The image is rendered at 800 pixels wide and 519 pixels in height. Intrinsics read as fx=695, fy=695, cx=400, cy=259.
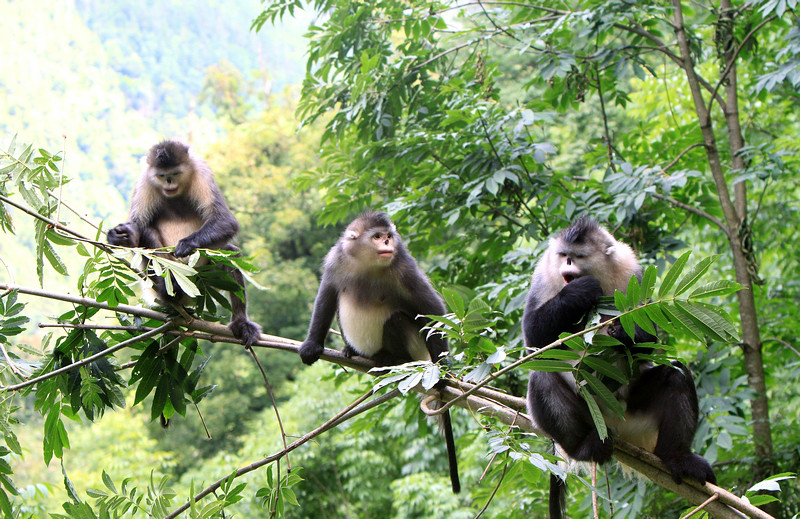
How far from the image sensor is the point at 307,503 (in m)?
13.4

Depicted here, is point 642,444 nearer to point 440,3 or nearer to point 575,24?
point 575,24

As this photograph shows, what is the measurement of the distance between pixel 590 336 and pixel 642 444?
1.39 metres

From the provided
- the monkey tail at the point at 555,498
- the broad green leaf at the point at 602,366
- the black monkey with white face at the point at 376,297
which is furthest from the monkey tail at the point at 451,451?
the broad green leaf at the point at 602,366

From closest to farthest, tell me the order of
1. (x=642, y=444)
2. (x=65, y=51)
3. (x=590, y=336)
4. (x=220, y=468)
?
(x=590, y=336)
(x=642, y=444)
(x=220, y=468)
(x=65, y=51)

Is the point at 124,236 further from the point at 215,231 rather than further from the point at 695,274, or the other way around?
the point at 695,274

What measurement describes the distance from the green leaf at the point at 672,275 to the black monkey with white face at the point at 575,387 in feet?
2.03

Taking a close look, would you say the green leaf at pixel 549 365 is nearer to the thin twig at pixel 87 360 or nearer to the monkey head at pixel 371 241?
the thin twig at pixel 87 360

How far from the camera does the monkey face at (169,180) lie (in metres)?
4.03

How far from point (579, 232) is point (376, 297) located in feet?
4.33

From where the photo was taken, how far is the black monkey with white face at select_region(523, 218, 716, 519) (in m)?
2.76

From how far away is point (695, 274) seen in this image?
6.27 ft

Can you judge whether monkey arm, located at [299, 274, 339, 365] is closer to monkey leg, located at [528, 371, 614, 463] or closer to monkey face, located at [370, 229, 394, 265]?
monkey face, located at [370, 229, 394, 265]

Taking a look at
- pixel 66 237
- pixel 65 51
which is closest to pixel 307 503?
pixel 66 237

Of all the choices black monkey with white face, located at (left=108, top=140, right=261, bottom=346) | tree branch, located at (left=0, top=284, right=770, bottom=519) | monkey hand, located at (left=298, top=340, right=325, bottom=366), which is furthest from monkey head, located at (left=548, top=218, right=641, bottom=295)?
black monkey with white face, located at (left=108, top=140, right=261, bottom=346)
